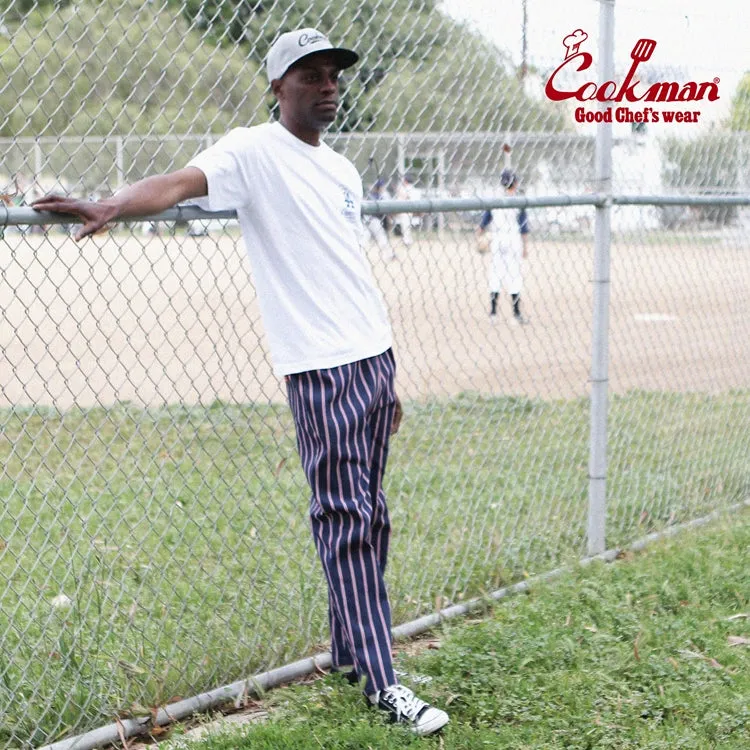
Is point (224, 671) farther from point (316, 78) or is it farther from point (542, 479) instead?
point (542, 479)

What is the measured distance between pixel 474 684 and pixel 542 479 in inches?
106

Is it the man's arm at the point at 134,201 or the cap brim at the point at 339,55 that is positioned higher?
the cap brim at the point at 339,55

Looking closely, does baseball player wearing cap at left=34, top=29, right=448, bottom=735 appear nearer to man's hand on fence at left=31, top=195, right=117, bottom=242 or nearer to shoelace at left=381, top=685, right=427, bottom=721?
shoelace at left=381, top=685, right=427, bottom=721

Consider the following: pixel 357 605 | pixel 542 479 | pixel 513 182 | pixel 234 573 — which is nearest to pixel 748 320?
pixel 542 479

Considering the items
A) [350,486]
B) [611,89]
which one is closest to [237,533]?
[350,486]

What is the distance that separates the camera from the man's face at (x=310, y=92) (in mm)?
3355

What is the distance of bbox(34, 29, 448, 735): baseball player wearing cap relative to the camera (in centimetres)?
330

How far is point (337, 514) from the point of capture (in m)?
3.40

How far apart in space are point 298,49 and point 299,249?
0.60 meters

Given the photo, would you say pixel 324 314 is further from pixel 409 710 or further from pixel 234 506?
Answer: pixel 234 506

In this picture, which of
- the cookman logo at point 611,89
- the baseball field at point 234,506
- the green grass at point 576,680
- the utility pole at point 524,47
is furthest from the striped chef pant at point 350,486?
the cookman logo at point 611,89

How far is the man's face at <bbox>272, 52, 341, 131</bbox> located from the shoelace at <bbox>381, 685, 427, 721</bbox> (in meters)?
1.77

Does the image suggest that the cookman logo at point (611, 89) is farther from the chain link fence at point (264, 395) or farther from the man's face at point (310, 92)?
the man's face at point (310, 92)

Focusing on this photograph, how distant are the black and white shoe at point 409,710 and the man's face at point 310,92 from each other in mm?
1775
